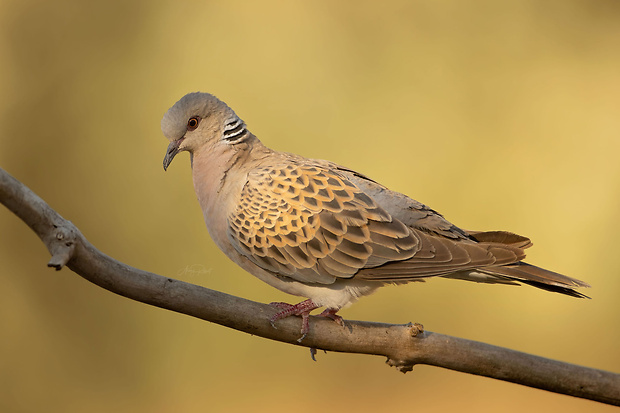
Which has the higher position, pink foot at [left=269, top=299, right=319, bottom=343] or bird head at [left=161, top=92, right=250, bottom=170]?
bird head at [left=161, top=92, right=250, bottom=170]

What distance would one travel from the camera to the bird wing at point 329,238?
2.42 m

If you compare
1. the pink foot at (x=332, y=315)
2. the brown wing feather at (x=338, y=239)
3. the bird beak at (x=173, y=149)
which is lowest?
the pink foot at (x=332, y=315)

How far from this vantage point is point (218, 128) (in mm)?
2625

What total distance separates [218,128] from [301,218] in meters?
0.51

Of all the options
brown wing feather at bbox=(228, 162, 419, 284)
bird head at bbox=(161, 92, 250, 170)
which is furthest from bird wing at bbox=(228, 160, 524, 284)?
bird head at bbox=(161, 92, 250, 170)

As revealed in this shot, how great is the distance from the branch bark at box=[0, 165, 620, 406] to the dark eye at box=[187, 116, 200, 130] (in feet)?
2.41

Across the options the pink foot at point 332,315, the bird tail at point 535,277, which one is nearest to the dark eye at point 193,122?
the pink foot at point 332,315

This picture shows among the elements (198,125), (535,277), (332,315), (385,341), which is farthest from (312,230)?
(535,277)

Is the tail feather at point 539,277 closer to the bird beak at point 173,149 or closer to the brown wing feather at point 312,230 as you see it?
the brown wing feather at point 312,230

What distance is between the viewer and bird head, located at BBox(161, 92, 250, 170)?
2531mm

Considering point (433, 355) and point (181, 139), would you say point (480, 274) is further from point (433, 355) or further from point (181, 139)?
point (181, 139)

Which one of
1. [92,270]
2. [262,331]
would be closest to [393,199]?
[262,331]

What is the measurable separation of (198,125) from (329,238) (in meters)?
0.69

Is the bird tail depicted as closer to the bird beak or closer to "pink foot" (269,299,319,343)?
"pink foot" (269,299,319,343)
